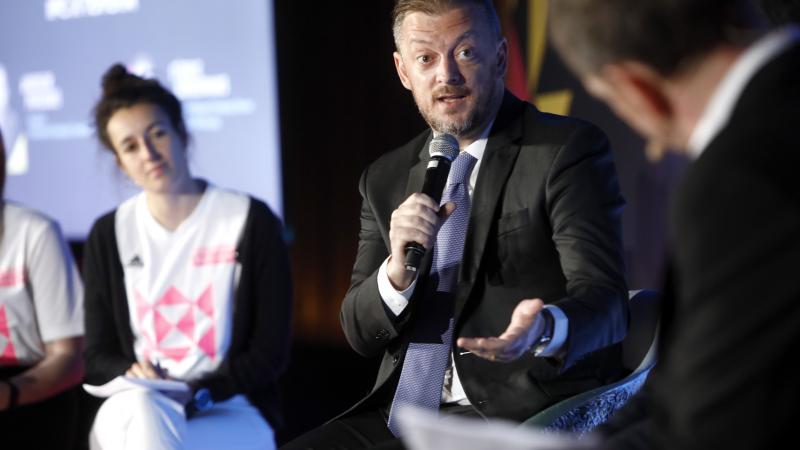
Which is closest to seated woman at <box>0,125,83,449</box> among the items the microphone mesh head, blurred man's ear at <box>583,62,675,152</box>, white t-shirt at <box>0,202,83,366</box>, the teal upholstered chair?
white t-shirt at <box>0,202,83,366</box>

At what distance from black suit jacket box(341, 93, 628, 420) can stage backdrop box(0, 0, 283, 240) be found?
92.9 inches

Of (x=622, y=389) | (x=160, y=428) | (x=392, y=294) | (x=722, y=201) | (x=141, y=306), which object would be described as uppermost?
(x=722, y=201)

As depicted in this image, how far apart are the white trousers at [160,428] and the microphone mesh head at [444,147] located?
1144 mm

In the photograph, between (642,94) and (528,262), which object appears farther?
(528,262)

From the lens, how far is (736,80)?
103 cm

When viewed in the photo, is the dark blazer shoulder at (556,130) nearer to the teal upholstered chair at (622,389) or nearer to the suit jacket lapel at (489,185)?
the suit jacket lapel at (489,185)

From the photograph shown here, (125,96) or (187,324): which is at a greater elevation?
(125,96)

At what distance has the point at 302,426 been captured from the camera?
16.4ft

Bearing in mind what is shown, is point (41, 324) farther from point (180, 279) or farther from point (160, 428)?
point (160, 428)

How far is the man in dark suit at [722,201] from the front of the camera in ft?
3.02

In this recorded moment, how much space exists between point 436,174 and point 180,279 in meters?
1.48

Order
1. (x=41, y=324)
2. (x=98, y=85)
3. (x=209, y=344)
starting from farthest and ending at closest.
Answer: (x=98, y=85)
(x=41, y=324)
(x=209, y=344)

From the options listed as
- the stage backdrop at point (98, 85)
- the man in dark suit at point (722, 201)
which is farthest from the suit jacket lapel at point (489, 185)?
the stage backdrop at point (98, 85)

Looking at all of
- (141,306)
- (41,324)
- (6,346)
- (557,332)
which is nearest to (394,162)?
(557,332)
